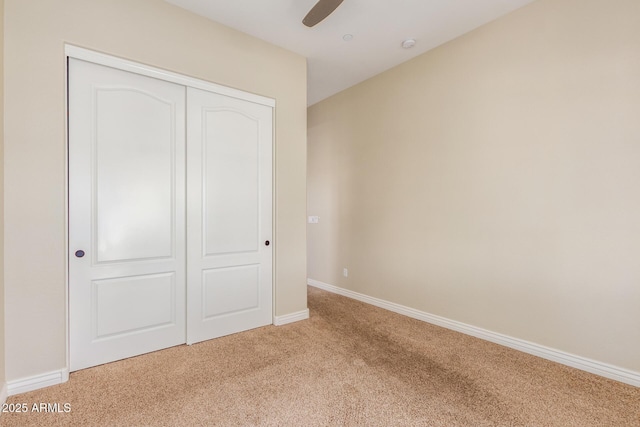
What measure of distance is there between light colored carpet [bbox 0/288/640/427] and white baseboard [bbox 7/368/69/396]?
6 centimetres

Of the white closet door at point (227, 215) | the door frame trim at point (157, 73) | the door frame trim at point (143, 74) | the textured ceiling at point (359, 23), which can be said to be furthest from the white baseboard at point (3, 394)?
the textured ceiling at point (359, 23)

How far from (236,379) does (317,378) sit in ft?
1.89

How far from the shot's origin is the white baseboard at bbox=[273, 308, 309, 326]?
3.10 m

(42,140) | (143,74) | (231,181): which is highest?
(143,74)

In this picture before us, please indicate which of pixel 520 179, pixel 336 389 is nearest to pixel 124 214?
pixel 336 389

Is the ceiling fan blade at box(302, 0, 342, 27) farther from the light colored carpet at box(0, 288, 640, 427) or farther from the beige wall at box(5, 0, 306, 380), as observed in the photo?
the light colored carpet at box(0, 288, 640, 427)

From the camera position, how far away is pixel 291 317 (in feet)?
10.5

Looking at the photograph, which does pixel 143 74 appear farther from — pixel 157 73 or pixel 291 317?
pixel 291 317

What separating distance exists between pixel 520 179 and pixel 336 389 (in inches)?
89.4

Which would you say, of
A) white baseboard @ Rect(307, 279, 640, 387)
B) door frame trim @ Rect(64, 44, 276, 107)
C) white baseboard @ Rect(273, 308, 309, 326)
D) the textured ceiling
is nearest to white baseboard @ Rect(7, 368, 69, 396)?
white baseboard @ Rect(273, 308, 309, 326)

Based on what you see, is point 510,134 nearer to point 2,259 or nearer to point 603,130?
point 603,130

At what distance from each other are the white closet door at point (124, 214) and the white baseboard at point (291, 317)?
35.9 inches

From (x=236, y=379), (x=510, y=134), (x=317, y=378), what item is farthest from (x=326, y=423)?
(x=510, y=134)

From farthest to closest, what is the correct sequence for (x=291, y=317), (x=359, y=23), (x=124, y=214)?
(x=291, y=317)
(x=359, y=23)
(x=124, y=214)
